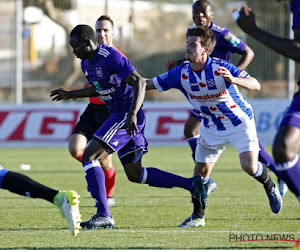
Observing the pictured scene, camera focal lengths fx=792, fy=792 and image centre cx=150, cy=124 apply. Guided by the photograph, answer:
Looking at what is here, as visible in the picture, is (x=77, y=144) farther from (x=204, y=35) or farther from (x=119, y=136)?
(x=204, y=35)

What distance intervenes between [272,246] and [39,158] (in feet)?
38.0

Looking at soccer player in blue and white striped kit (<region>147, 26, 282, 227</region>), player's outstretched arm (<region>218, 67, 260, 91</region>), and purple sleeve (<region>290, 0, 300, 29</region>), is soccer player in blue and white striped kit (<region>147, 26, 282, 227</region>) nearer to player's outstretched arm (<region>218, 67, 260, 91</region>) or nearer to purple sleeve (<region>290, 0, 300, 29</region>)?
player's outstretched arm (<region>218, 67, 260, 91</region>)

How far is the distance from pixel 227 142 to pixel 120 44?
48.2 ft

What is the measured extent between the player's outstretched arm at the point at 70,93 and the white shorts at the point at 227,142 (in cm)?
125

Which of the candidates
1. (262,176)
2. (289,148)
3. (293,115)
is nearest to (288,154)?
(289,148)

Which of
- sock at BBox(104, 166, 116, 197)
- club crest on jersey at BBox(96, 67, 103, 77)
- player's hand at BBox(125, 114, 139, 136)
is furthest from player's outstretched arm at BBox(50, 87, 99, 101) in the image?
sock at BBox(104, 166, 116, 197)

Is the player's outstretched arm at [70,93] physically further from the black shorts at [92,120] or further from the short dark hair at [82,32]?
the black shorts at [92,120]

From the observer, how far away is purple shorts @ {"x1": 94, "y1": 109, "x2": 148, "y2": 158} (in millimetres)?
7773

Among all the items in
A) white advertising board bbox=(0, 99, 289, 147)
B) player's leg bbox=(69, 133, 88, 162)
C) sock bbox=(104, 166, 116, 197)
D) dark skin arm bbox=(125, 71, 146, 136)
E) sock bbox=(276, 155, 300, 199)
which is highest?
sock bbox=(276, 155, 300, 199)

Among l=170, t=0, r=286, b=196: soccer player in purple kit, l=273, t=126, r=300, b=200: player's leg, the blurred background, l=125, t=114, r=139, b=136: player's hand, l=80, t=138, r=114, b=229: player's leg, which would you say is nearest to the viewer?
l=273, t=126, r=300, b=200: player's leg

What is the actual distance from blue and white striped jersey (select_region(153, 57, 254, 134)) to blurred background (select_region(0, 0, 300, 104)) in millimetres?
13497

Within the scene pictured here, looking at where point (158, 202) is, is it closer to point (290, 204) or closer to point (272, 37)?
point (290, 204)

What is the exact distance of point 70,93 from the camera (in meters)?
8.06

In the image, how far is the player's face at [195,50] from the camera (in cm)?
736
